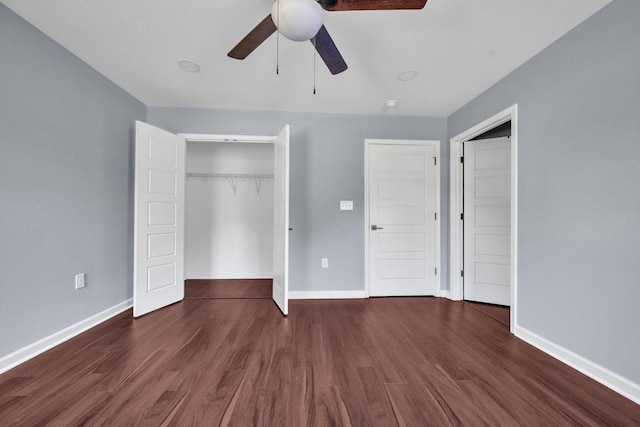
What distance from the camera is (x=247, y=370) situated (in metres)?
1.73

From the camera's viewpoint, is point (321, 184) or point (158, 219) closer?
point (158, 219)

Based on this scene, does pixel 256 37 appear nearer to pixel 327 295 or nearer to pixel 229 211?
pixel 327 295

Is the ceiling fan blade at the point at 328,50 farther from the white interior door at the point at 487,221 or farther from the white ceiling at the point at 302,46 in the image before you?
the white interior door at the point at 487,221

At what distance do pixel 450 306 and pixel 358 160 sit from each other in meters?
2.09

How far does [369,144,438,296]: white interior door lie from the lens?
133 inches

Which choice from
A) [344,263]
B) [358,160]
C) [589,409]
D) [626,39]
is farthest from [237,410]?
[626,39]

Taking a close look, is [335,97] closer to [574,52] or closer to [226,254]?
[574,52]

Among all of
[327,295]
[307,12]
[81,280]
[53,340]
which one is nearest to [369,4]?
[307,12]

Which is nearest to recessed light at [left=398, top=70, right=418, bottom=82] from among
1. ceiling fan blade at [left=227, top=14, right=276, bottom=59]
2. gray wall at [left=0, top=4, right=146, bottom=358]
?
ceiling fan blade at [left=227, top=14, right=276, bottom=59]

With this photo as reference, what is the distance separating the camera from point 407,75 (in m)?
2.47

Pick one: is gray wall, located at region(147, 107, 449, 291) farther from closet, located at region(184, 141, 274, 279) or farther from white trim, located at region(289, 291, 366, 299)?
closet, located at region(184, 141, 274, 279)

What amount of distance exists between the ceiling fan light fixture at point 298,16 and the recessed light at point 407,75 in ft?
4.75

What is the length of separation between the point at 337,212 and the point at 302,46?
1864 mm

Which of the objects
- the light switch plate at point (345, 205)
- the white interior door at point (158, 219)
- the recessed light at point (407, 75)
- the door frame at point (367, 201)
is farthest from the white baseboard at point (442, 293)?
the white interior door at point (158, 219)
